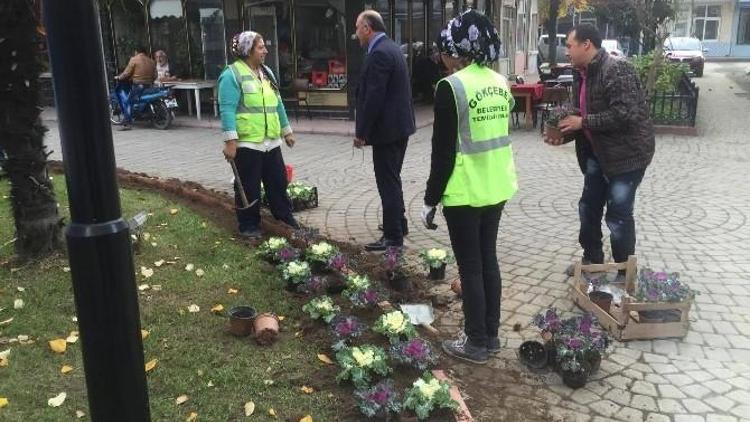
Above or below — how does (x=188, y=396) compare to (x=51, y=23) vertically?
below

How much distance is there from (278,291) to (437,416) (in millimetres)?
1932

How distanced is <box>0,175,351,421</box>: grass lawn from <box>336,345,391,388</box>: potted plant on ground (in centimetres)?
11

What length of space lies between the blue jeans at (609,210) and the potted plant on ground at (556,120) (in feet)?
1.02

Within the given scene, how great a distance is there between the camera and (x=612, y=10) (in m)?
32.7

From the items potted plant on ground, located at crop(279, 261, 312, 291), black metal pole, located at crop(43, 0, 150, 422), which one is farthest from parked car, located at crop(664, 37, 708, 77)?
black metal pole, located at crop(43, 0, 150, 422)

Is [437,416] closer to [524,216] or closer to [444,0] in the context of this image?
[524,216]

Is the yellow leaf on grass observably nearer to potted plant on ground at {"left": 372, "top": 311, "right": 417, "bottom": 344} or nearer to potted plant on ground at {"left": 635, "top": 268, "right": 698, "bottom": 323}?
potted plant on ground at {"left": 372, "top": 311, "right": 417, "bottom": 344}

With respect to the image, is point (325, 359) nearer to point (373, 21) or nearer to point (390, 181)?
point (390, 181)

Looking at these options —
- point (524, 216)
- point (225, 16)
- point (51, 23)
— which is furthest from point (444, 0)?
point (51, 23)

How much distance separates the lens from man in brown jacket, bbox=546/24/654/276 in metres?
4.38

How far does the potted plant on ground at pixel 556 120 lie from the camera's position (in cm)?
467

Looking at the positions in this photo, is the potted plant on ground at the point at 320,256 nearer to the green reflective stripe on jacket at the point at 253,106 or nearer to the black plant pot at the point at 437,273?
the black plant pot at the point at 437,273

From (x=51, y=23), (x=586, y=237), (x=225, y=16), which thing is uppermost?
(x=225, y=16)

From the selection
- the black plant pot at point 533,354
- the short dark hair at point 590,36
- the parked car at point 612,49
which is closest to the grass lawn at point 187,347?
the black plant pot at point 533,354
